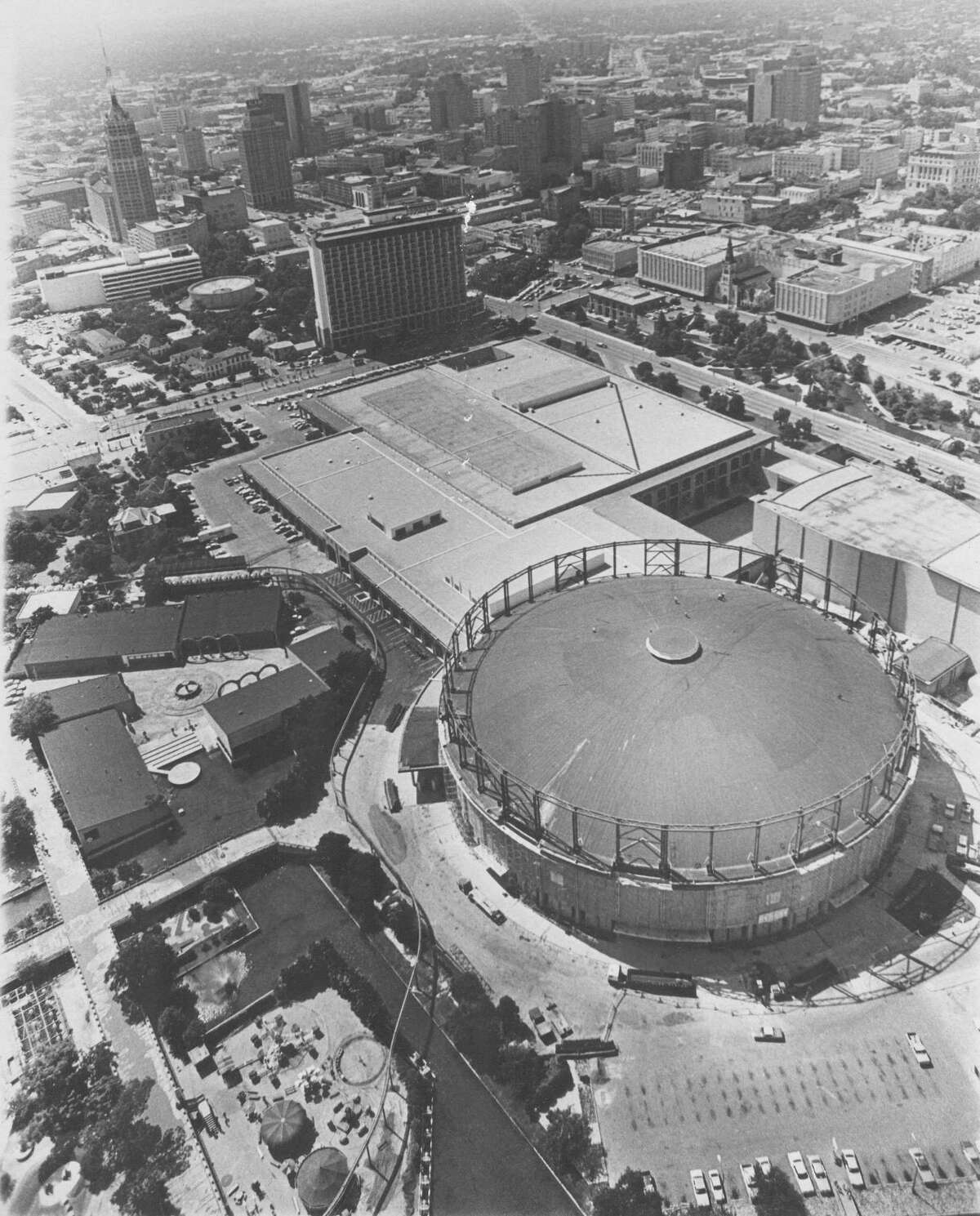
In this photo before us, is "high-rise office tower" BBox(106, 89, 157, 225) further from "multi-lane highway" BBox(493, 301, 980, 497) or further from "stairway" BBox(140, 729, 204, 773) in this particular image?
"stairway" BBox(140, 729, 204, 773)

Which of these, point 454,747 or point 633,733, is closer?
point 633,733

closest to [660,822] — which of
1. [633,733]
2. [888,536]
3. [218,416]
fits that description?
[633,733]

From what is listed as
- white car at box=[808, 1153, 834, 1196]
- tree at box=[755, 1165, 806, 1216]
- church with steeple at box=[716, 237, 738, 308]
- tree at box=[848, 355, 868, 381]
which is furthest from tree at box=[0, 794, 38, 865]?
church with steeple at box=[716, 237, 738, 308]

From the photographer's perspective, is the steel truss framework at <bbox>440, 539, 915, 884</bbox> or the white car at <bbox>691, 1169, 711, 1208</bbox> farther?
the steel truss framework at <bbox>440, 539, 915, 884</bbox>

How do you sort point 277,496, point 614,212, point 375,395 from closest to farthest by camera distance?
point 277,496 → point 375,395 → point 614,212

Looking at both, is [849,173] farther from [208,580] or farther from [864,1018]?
[864,1018]

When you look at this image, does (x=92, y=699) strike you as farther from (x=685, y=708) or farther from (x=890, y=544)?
(x=890, y=544)

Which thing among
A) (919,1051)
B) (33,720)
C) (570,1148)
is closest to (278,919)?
(570,1148)
